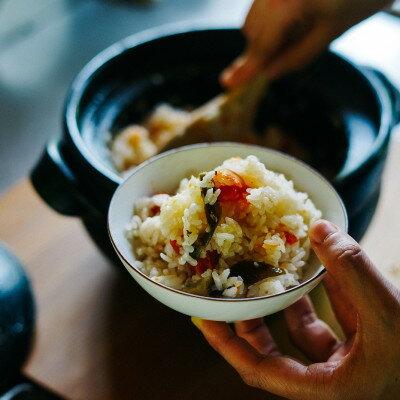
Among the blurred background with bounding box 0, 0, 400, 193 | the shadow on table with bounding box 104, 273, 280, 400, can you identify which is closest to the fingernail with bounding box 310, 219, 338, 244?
the shadow on table with bounding box 104, 273, 280, 400

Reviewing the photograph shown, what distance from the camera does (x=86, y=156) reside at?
33.5 inches

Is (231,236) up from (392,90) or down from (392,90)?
up

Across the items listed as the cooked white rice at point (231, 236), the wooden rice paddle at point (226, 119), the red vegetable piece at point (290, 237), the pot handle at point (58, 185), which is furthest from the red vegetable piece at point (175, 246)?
the wooden rice paddle at point (226, 119)

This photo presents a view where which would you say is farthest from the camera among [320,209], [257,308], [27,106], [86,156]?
[27,106]

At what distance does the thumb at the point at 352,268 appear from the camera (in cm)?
61

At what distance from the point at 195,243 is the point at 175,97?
2.12 ft

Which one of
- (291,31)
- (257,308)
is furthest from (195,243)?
(291,31)

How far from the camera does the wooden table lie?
876mm

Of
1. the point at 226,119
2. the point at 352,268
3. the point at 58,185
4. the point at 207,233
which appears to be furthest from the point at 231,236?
the point at 226,119

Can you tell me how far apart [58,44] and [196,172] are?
4.54 ft

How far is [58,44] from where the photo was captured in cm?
194

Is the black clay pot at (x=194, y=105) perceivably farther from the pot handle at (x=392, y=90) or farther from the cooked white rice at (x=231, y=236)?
the cooked white rice at (x=231, y=236)

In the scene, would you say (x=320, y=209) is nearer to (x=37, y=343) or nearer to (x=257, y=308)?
(x=257, y=308)

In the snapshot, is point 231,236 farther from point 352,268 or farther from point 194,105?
point 194,105
